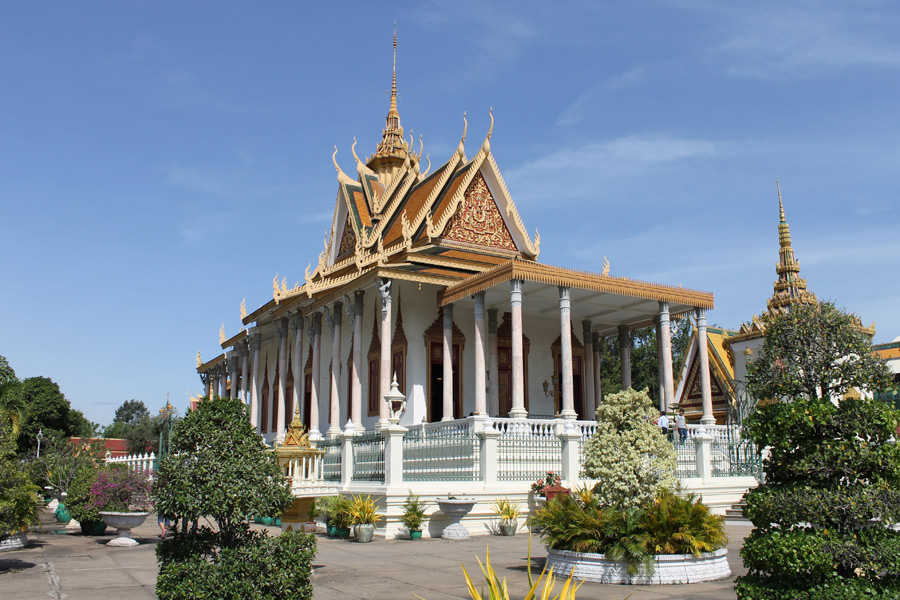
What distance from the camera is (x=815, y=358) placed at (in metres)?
7.30

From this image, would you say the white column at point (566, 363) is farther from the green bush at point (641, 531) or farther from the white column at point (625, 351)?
the green bush at point (641, 531)

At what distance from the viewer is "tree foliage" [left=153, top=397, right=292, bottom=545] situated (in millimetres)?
6398

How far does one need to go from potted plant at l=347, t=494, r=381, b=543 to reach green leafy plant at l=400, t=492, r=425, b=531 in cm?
48

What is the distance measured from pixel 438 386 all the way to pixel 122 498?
9795 millimetres

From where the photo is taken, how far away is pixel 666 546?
866 cm

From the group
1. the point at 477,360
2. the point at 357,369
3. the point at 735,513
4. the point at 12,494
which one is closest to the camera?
the point at 12,494

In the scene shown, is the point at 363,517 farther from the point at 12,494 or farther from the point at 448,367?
the point at 448,367

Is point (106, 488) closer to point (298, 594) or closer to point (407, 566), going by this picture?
point (407, 566)

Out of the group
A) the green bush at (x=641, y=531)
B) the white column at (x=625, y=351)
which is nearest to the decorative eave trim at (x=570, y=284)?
the white column at (x=625, y=351)

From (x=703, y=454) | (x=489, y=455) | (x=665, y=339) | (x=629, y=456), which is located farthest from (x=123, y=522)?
(x=665, y=339)

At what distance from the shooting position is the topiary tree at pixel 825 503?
6070mm

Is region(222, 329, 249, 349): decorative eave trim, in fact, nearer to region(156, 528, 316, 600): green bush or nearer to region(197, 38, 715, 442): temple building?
region(197, 38, 715, 442): temple building

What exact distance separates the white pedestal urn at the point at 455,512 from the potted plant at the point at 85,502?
21.3 feet

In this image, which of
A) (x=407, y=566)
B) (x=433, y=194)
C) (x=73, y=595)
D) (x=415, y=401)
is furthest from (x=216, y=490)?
(x=433, y=194)
